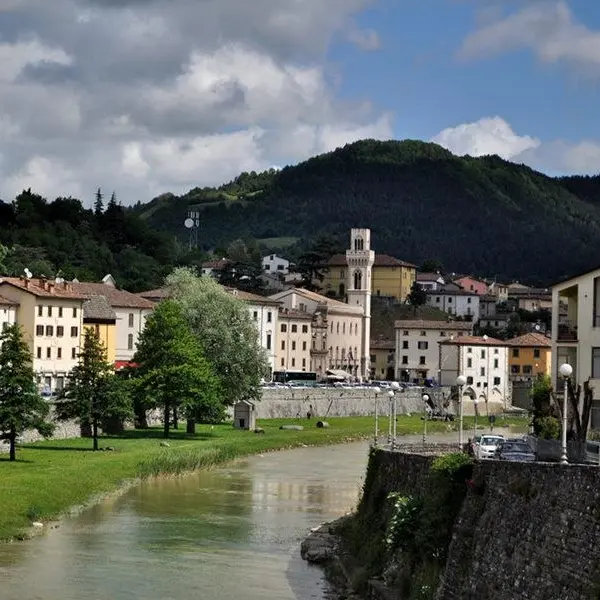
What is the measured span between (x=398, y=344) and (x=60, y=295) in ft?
228

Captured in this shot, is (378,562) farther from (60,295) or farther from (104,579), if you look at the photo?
(60,295)

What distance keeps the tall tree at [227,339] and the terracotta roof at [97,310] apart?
7946 mm

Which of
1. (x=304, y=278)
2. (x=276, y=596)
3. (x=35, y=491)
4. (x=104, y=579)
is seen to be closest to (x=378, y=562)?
(x=276, y=596)

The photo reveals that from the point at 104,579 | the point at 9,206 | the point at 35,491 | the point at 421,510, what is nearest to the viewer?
the point at 421,510

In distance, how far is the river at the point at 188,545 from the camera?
3697cm

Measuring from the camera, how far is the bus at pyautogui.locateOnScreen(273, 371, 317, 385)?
146250 millimetres

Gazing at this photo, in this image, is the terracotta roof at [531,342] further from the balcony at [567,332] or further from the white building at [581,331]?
the balcony at [567,332]

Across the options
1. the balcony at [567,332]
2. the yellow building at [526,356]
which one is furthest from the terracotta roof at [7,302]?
the yellow building at [526,356]

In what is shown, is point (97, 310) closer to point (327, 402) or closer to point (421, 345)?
point (327, 402)

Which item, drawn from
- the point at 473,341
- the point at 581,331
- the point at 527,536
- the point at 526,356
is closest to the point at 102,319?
the point at 473,341

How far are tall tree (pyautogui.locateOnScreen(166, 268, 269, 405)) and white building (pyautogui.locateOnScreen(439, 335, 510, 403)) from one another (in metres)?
45.4

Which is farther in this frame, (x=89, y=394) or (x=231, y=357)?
(x=231, y=357)

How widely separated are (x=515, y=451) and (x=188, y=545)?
12303mm

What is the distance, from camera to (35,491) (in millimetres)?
52969
